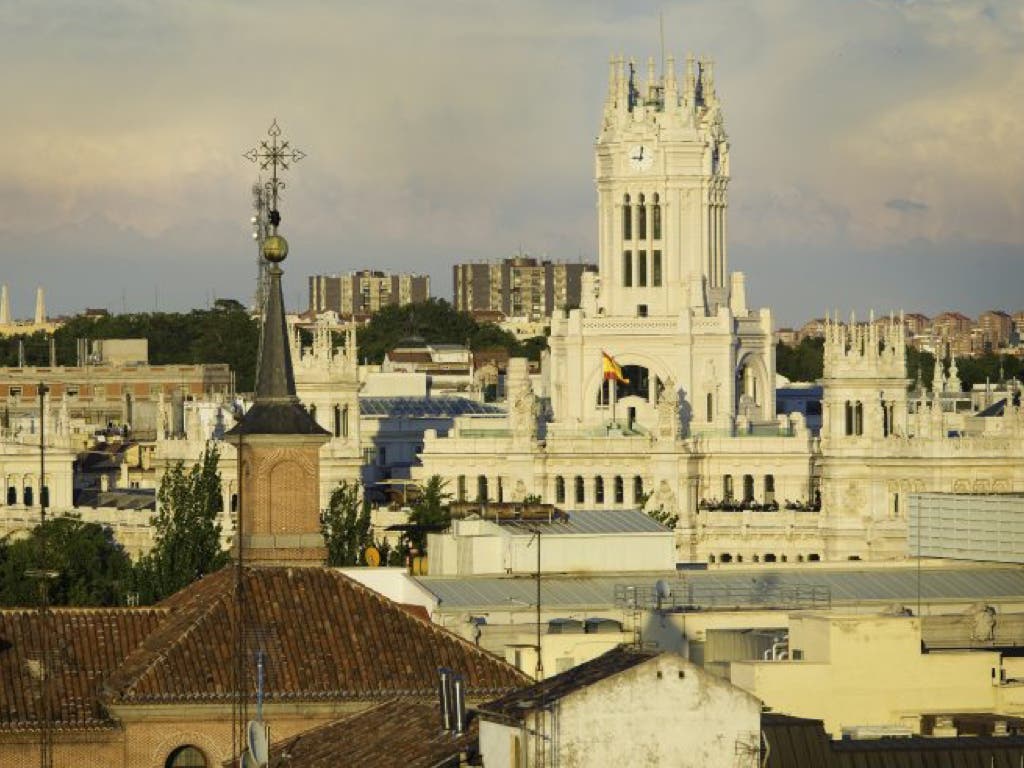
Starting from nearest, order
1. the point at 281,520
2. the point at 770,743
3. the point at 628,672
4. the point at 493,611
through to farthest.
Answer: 1. the point at 628,672
2. the point at 770,743
3. the point at 281,520
4. the point at 493,611

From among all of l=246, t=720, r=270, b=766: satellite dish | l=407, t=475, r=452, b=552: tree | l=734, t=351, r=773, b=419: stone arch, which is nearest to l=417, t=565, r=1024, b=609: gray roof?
l=407, t=475, r=452, b=552: tree

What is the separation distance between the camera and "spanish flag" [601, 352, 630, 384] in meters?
182

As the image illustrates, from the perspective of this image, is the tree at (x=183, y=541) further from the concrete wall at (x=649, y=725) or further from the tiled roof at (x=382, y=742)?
the concrete wall at (x=649, y=725)

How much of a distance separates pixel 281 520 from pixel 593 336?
100.0 m

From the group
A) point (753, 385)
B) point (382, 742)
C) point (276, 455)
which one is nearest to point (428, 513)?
point (753, 385)

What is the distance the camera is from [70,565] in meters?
135

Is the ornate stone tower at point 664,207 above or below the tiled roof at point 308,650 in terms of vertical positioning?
above

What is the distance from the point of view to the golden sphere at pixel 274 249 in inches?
3388

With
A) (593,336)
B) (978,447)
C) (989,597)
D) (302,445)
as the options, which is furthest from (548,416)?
(302,445)

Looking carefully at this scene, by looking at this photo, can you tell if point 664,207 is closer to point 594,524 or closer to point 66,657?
point 594,524

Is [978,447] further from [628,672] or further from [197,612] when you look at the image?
[628,672]

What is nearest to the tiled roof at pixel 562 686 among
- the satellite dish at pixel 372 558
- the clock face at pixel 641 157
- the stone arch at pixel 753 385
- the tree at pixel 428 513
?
the satellite dish at pixel 372 558

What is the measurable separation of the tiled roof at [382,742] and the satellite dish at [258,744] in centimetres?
54

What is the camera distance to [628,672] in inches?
2362
